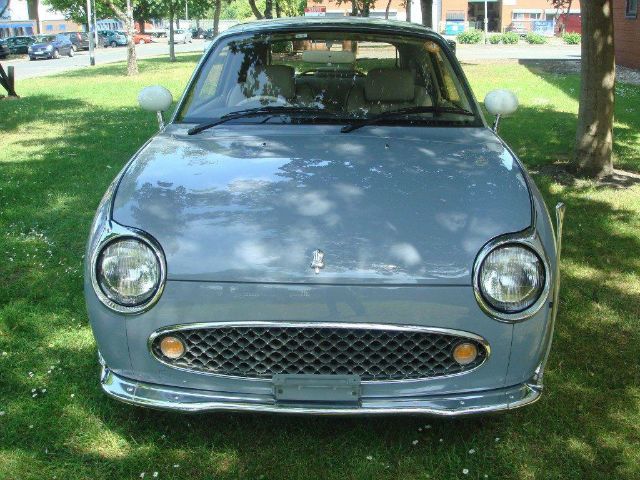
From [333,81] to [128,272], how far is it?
2062mm

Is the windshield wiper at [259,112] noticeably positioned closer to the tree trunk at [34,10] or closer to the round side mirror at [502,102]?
the round side mirror at [502,102]

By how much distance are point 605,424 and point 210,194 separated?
1.93m

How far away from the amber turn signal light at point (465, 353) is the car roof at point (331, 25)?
226 cm

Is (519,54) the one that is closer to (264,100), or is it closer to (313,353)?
(264,100)

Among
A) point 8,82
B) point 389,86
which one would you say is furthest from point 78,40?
point 389,86

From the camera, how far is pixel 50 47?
123 ft

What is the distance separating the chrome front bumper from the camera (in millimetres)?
2613

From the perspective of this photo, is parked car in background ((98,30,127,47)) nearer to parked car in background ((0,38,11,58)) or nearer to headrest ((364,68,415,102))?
parked car in background ((0,38,11,58))

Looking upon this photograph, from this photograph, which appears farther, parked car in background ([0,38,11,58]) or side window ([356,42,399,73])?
parked car in background ([0,38,11,58])

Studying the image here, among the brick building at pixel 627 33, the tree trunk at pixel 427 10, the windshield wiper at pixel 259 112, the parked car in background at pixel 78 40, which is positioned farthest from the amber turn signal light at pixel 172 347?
the parked car in background at pixel 78 40

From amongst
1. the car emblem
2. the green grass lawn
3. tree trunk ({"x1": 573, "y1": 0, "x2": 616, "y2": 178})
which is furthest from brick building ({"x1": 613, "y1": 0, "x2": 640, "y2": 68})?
the car emblem

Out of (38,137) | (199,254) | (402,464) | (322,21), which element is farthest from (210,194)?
(38,137)

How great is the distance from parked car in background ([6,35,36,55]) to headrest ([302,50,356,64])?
39269 millimetres

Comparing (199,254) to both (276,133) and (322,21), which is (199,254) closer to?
(276,133)
